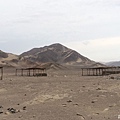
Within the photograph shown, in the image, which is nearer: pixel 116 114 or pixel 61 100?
pixel 116 114

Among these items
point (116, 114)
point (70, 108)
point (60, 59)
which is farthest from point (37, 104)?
point (60, 59)

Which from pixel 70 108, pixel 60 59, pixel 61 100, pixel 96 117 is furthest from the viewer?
pixel 60 59

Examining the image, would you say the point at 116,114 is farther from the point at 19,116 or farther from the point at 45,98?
the point at 45,98

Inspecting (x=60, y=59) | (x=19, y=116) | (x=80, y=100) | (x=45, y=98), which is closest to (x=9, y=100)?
(x=45, y=98)

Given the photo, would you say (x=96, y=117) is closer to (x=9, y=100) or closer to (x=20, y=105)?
(x=20, y=105)

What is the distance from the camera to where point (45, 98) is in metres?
19.8

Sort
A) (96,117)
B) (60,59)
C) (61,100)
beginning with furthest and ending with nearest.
A: 1. (60,59)
2. (61,100)
3. (96,117)

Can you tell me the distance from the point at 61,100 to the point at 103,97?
2.30 metres

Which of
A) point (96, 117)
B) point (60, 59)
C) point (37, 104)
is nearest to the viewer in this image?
point (96, 117)

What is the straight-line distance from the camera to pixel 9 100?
66.2 ft

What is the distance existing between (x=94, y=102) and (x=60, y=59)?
15018 centimetres

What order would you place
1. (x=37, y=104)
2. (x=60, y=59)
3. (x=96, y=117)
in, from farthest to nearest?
(x=60, y=59) < (x=37, y=104) < (x=96, y=117)

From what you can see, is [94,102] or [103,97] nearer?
[94,102]

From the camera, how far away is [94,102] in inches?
712
